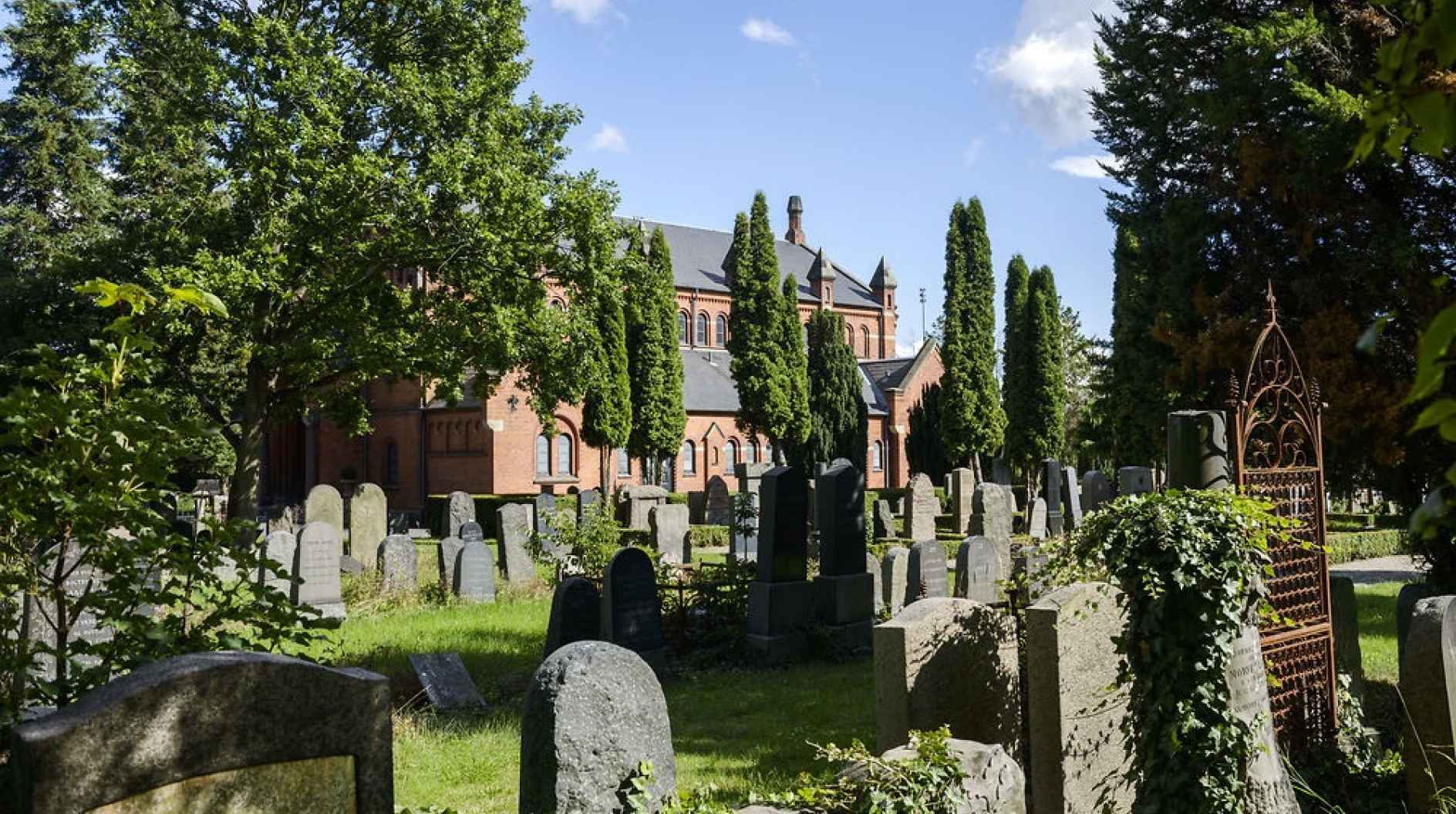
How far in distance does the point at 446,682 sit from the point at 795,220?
54288 mm

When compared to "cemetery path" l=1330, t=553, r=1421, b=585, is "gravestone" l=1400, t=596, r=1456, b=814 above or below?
above

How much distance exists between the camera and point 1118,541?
554cm

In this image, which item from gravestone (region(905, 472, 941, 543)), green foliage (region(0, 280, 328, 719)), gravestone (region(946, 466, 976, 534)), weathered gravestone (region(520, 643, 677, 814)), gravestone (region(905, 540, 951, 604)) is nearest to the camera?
green foliage (region(0, 280, 328, 719))

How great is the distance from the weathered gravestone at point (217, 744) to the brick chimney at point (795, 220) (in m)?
59.3

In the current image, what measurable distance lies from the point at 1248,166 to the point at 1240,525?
6.30m

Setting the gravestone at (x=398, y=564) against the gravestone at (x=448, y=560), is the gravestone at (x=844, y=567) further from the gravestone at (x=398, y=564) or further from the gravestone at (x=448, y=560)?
the gravestone at (x=398, y=564)

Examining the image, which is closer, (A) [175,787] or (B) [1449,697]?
(A) [175,787]

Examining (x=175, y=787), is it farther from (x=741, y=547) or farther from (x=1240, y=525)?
(x=741, y=547)

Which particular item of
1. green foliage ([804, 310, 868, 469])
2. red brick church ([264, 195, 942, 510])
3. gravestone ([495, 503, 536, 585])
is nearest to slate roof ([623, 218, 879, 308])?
red brick church ([264, 195, 942, 510])

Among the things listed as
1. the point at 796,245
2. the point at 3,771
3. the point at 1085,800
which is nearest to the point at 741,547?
the point at 1085,800

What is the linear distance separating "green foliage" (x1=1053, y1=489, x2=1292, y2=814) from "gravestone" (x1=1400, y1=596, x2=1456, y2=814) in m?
1.60

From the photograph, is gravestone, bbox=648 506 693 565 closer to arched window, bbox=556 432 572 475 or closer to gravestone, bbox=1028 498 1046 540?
gravestone, bbox=1028 498 1046 540

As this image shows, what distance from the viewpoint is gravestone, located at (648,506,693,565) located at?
21.0 meters

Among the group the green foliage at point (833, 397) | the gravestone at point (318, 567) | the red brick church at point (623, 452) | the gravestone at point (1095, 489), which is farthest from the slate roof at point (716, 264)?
the gravestone at point (318, 567)
